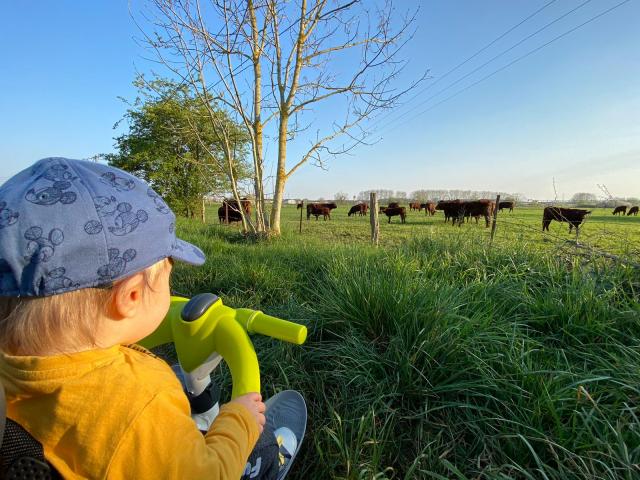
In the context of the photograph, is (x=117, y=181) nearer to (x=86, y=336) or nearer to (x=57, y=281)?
(x=57, y=281)

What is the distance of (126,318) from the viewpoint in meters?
0.91

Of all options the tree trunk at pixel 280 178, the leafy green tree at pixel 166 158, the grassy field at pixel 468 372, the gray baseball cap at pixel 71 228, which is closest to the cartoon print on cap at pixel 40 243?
the gray baseball cap at pixel 71 228

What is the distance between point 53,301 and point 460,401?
71.1 inches

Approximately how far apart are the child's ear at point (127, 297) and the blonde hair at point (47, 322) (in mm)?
51

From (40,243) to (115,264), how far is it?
0.51 ft

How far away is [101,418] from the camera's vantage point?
2.37ft

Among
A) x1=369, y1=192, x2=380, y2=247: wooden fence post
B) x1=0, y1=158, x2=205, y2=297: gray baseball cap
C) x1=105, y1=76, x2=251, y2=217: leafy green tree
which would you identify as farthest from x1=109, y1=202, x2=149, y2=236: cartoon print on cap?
x1=105, y1=76, x2=251, y2=217: leafy green tree

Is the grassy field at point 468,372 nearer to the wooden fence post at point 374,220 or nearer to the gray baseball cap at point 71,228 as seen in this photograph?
the gray baseball cap at point 71,228

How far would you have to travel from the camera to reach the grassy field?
142cm

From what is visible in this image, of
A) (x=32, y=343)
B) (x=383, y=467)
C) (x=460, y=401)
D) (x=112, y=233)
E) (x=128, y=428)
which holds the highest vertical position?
(x=112, y=233)

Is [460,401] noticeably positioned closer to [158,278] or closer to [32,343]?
[158,278]

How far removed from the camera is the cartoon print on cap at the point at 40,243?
729 millimetres

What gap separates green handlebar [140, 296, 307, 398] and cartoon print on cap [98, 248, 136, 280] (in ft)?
1.00

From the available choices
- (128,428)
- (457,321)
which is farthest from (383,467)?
(128,428)
